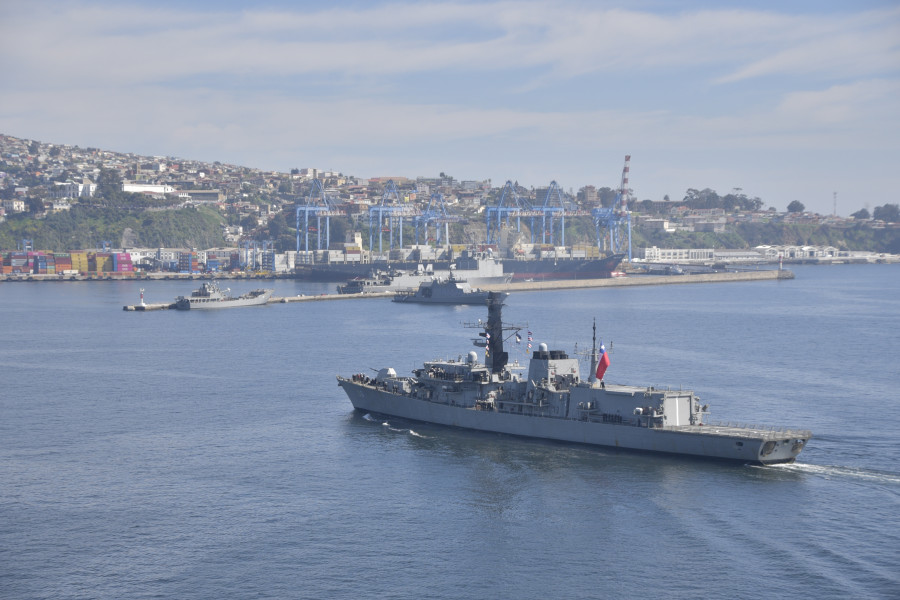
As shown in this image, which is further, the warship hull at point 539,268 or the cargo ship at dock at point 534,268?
the warship hull at point 539,268

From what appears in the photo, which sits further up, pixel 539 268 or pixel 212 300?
pixel 539 268

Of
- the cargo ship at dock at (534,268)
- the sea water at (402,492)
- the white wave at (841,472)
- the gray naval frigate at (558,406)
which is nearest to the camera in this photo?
the sea water at (402,492)

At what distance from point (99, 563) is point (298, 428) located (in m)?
17.4

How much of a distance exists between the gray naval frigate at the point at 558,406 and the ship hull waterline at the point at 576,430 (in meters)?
0.04

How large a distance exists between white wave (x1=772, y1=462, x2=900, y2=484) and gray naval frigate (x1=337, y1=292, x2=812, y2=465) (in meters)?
0.52

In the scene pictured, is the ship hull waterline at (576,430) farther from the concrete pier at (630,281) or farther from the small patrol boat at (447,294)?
the concrete pier at (630,281)

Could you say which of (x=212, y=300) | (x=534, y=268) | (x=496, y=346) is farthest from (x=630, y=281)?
(x=496, y=346)

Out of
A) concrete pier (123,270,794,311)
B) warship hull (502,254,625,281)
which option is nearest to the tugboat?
concrete pier (123,270,794,311)

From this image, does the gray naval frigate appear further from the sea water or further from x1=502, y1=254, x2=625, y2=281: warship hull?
x1=502, y1=254, x2=625, y2=281: warship hull

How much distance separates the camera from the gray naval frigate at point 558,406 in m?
38.5

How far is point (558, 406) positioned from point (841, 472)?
12.0 m

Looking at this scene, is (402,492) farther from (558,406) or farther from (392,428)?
(392,428)

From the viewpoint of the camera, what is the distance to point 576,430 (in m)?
41.9

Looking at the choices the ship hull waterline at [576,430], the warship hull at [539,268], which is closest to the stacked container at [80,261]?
the warship hull at [539,268]
